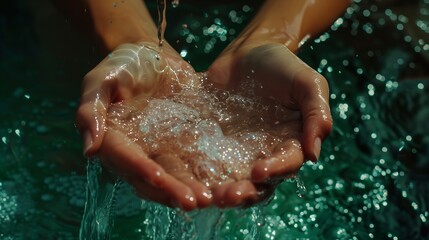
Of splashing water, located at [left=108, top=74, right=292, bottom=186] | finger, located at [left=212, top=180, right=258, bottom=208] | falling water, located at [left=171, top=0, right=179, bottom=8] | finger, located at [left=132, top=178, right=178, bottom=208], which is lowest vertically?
falling water, located at [left=171, top=0, right=179, bottom=8]

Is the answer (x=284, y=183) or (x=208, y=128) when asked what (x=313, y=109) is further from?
(x=284, y=183)

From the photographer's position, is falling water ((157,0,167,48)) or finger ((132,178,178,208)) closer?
finger ((132,178,178,208))

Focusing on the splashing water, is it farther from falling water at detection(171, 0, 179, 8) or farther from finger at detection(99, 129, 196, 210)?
falling water at detection(171, 0, 179, 8)

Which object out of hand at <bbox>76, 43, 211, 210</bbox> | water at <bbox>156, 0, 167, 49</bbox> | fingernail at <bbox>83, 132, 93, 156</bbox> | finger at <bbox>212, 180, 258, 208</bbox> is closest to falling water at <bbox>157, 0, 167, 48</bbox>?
water at <bbox>156, 0, 167, 49</bbox>

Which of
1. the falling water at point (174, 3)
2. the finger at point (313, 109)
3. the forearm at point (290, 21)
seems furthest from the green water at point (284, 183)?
the finger at point (313, 109)

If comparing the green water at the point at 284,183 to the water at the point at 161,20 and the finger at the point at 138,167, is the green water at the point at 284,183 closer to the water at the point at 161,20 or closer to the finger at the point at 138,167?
the water at the point at 161,20
